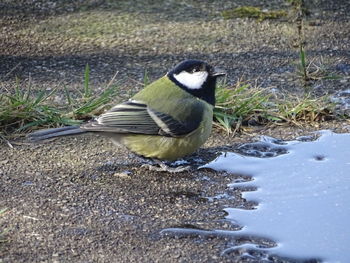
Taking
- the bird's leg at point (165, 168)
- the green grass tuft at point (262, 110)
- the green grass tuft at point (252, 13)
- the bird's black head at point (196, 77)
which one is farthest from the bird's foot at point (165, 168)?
the green grass tuft at point (252, 13)

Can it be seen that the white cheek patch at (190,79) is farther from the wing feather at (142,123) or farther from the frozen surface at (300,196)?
the frozen surface at (300,196)

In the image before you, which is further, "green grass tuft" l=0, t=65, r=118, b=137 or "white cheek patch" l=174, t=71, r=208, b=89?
"green grass tuft" l=0, t=65, r=118, b=137

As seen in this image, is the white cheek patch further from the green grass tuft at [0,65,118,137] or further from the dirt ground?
the green grass tuft at [0,65,118,137]

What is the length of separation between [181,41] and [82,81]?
1073 millimetres

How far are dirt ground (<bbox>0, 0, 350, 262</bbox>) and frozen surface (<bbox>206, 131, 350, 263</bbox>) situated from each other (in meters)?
0.11

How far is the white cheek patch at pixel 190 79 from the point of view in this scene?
4793 mm

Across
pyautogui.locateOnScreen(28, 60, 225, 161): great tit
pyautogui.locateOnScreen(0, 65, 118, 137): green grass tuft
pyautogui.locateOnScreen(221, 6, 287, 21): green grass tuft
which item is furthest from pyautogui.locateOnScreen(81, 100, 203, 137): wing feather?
pyautogui.locateOnScreen(221, 6, 287, 21): green grass tuft

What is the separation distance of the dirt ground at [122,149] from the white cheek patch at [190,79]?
46 cm

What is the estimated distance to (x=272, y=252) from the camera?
12.0 ft

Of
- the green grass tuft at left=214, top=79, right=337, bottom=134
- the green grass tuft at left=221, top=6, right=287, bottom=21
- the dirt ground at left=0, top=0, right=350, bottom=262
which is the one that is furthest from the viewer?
the green grass tuft at left=221, top=6, right=287, bottom=21

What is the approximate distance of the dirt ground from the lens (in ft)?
12.5

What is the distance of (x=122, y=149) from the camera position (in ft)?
16.4

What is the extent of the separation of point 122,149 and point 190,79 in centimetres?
65

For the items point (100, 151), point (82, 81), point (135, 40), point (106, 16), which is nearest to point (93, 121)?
point (100, 151)
